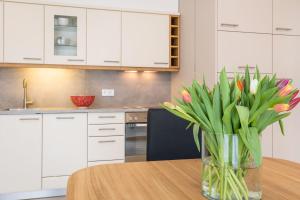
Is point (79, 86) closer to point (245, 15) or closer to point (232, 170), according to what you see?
point (245, 15)

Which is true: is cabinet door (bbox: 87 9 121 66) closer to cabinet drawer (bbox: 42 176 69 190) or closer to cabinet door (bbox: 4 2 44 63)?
cabinet door (bbox: 4 2 44 63)

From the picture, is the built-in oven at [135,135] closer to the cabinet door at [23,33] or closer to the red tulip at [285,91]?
the cabinet door at [23,33]

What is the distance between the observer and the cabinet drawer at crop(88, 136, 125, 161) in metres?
3.12

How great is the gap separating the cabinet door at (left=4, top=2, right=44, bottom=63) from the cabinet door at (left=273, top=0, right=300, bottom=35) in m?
2.66

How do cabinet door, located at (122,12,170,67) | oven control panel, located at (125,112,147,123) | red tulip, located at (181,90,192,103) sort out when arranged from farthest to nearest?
cabinet door, located at (122,12,170,67) < oven control panel, located at (125,112,147,123) < red tulip, located at (181,90,192,103)

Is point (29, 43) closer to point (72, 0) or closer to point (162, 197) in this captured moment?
point (72, 0)

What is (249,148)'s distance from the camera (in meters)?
0.79

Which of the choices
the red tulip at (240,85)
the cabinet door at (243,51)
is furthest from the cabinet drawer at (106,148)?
the red tulip at (240,85)

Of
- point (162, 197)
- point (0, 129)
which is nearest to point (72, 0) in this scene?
point (0, 129)

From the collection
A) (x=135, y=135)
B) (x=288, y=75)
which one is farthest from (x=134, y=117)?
(x=288, y=75)

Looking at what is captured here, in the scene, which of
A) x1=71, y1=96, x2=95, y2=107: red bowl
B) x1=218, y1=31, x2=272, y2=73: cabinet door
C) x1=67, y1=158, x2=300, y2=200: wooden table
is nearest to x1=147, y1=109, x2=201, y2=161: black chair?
x1=67, y1=158, x2=300, y2=200: wooden table

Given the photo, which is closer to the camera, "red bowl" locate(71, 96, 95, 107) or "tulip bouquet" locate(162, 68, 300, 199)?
"tulip bouquet" locate(162, 68, 300, 199)

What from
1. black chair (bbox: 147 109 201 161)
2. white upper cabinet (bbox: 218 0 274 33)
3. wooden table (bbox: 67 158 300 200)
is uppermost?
white upper cabinet (bbox: 218 0 274 33)

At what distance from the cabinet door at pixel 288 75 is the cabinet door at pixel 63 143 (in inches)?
85.6
